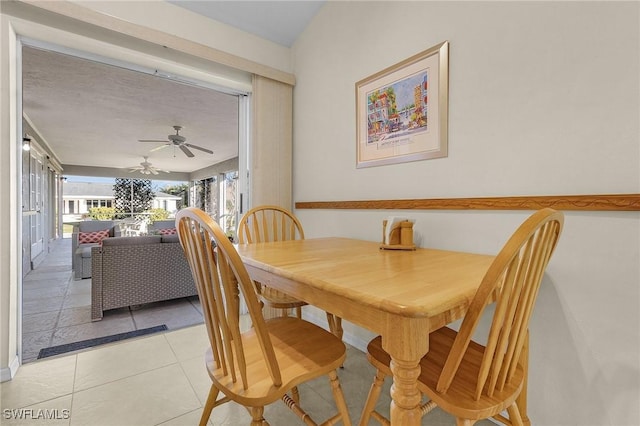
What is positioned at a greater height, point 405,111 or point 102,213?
point 405,111

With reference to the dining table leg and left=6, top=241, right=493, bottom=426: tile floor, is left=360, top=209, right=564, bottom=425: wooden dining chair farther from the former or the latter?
left=6, top=241, right=493, bottom=426: tile floor

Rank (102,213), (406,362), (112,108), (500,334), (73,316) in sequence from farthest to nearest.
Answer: (102,213), (112,108), (73,316), (500,334), (406,362)

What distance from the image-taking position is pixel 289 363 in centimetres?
98

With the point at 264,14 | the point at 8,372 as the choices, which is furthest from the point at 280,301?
the point at 264,14

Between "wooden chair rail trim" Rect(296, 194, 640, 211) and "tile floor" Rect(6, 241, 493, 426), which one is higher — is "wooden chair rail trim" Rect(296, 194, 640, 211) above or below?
above

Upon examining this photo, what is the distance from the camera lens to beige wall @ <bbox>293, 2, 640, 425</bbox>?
1.01 meters

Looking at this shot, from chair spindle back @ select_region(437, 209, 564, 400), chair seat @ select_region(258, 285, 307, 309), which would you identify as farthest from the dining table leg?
chair seat @ select_region(258, 285, 307, 309)

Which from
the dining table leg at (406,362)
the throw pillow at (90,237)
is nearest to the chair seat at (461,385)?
the dining table leg at (406,362)

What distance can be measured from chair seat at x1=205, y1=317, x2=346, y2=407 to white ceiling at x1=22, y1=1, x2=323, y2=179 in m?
2.25

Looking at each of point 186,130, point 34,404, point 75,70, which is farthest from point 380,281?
point 186,130

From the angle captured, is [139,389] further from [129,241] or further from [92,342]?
[129,241]

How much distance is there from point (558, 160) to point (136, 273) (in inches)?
123

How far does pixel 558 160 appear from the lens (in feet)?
3.77

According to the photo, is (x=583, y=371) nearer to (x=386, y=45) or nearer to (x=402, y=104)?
(x=402, y=104)
